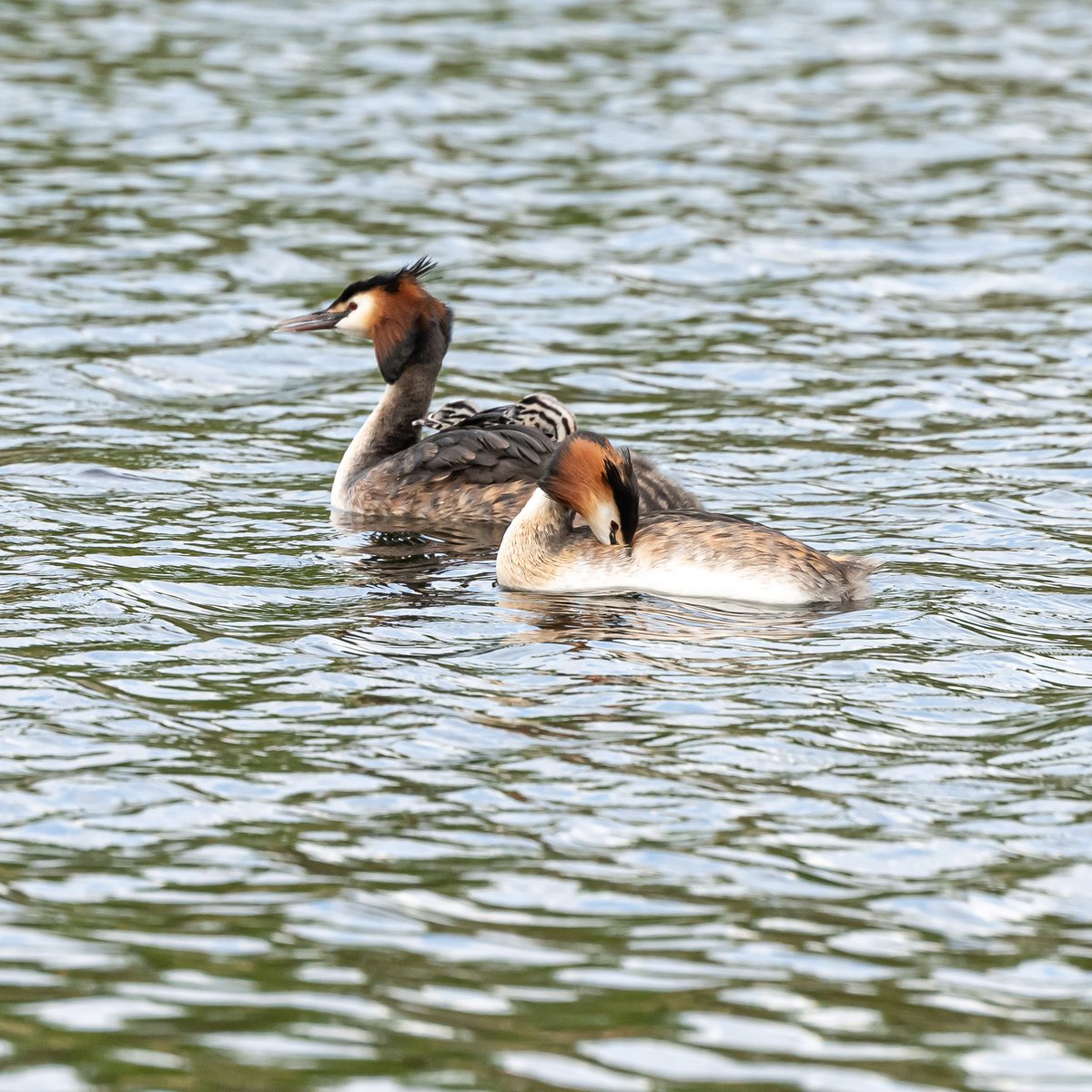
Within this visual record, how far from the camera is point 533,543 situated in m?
9.46

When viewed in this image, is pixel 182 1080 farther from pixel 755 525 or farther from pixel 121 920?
pixel 755 525

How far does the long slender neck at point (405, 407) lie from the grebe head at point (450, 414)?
0.14 m

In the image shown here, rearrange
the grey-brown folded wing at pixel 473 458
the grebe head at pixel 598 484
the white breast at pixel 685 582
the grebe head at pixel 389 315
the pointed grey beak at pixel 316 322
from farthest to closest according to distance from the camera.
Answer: the pointed grey beak at pixel 316 322 < the grebe head at pixel 389 315 < the grey-brown folded wing at pixel 473 458 < the grebe head at pixel 598 484 < the white breast at pixel 685 582

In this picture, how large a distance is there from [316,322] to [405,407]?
71 cm

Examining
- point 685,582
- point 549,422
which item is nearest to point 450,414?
point 549,422

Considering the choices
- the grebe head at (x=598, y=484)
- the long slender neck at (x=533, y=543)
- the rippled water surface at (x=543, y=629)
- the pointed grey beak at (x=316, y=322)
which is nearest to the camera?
the rippled water surface at (x=543, y=629)

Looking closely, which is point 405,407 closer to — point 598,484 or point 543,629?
point 598,484

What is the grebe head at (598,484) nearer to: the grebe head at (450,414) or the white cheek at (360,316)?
the grebe head at (450,414)

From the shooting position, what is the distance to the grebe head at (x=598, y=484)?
9117 mm

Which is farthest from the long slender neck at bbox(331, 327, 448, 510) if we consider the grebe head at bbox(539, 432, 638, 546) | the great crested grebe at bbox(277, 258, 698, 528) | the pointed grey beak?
the grebe head at bbox(539, 432, 638, 546)

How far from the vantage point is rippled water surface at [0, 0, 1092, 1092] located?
17.6 feet

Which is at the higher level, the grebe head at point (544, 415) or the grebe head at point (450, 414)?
the grebe head at point (544, 415)

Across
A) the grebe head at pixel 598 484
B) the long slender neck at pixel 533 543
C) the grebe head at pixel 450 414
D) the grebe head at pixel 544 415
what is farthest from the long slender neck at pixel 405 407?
the grebe head at pixel 598 484

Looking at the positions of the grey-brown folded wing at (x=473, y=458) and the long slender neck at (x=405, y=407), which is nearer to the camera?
the grey-brown folded wing at (x=473, y=458)
